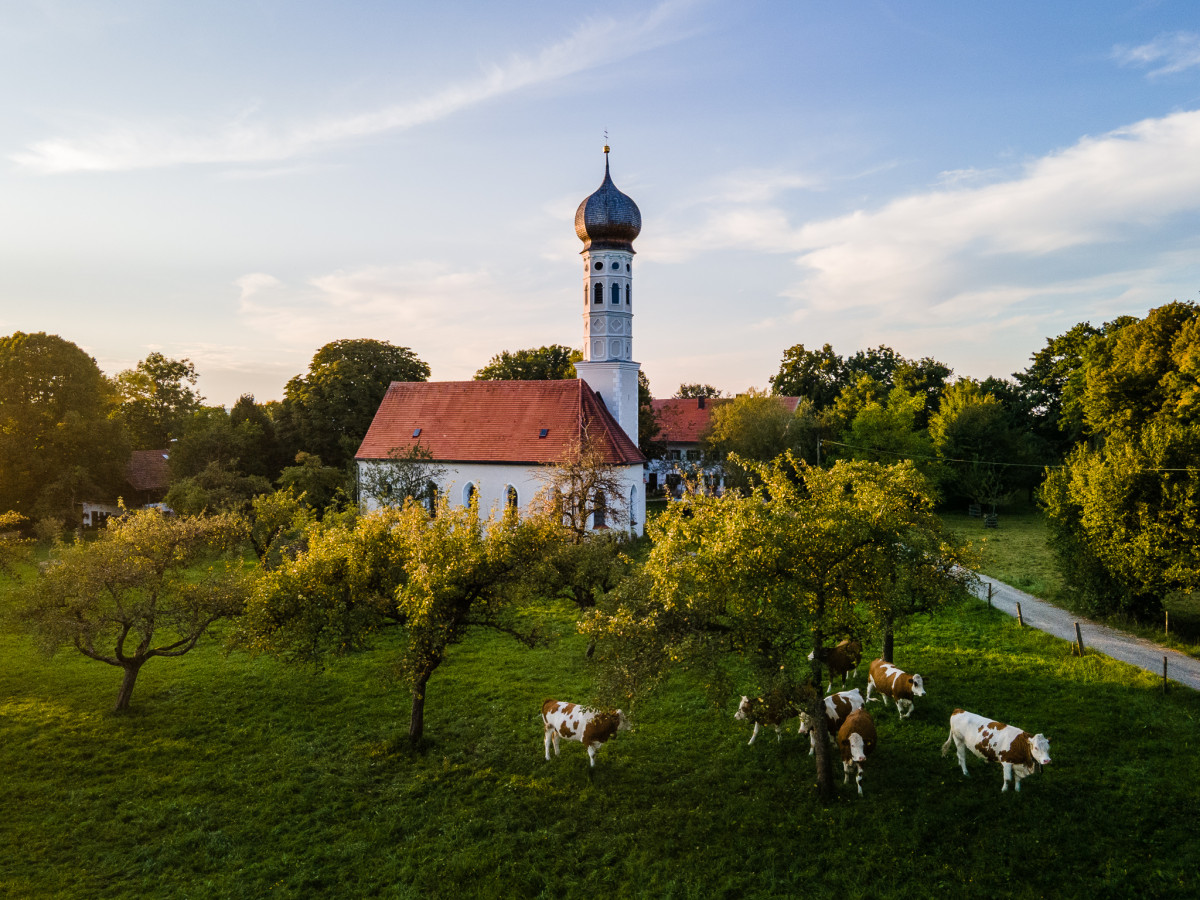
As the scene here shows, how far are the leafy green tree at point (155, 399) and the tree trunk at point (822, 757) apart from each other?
213 feet

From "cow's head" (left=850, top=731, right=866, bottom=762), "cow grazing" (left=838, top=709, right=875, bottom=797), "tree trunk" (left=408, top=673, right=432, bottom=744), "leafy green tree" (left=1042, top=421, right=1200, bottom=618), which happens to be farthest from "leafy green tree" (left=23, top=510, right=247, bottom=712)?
"leafy green tree" (left=1042, top=421, right=1200, bottom=618)

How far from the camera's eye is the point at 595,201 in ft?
135

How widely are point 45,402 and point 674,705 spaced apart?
4660 centimetres

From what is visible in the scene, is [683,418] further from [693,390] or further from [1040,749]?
[1040,749]

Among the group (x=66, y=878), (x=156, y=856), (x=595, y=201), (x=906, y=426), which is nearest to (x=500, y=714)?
(x=156, y=856)

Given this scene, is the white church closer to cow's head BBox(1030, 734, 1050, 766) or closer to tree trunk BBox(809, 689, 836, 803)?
tree trunk BBox(809, 689, 836, 803)

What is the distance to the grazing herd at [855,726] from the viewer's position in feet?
43.4

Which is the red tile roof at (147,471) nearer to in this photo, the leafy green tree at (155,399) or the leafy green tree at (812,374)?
the leafy green tree at (155,399)

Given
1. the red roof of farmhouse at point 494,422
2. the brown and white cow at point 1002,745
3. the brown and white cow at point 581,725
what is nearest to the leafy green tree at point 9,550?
the brown and white cow at point 581,725

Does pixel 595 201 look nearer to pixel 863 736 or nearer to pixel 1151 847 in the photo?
pixel 863 736

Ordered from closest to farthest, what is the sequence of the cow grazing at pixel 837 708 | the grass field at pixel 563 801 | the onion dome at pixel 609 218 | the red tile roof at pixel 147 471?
the grass field at pixel 563 801
the cow grazing at pixel 837 708
the onion dome at pixel 609 218
the red tile roof at pixel 147 471

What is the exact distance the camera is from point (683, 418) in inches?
2810

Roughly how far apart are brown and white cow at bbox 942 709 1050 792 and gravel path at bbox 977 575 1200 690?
7.12 m

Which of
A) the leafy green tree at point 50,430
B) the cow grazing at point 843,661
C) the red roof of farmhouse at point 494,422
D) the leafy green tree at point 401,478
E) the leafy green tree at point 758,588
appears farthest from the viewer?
the leafy green tree at point 50,430
